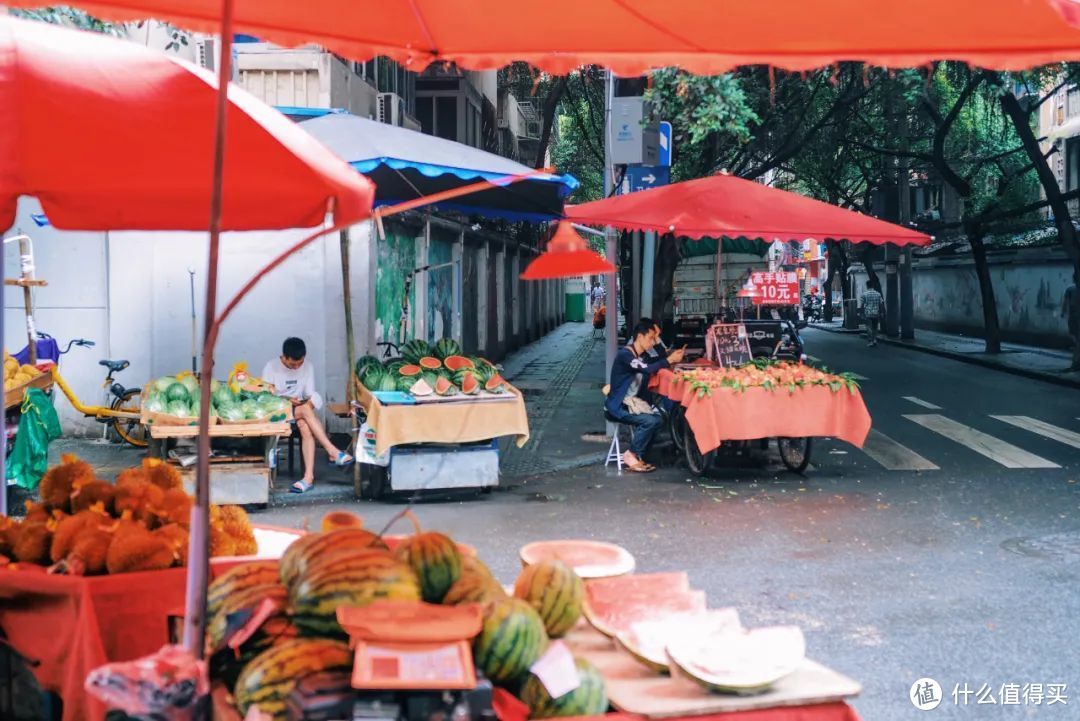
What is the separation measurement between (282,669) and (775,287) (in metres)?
12.8

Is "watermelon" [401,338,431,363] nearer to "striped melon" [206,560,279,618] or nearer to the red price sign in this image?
the red price sign

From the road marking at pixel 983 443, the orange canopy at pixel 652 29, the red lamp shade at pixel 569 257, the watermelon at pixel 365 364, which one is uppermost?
the orange canopy at pixel 652 29

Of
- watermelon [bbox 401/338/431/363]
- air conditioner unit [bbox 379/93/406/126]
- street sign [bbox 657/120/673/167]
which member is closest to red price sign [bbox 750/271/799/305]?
street sign [bbox 657/120/673/167]

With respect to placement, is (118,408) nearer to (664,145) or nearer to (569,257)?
(664,145)

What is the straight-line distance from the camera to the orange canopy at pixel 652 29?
2.90 m

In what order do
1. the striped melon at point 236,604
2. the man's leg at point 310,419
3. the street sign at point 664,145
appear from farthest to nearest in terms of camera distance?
the street sign at point 664,145 < the man's leg at point 310,419 < the striped melon at point 236,604

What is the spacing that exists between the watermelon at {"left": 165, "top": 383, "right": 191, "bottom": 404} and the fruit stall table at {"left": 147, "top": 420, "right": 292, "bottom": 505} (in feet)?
0.83

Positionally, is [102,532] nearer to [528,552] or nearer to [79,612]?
[79,612]

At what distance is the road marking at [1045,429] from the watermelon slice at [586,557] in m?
10.6

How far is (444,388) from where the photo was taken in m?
9.73

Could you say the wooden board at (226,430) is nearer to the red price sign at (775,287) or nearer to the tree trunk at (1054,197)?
the red price sign at (775,287)

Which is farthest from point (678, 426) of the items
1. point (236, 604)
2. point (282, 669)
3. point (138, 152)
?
point (282, 669)

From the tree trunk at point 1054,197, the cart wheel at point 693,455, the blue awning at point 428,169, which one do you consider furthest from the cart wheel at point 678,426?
the tree trunk at point 1054,197

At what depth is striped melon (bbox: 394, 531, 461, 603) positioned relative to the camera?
2.81 metres
